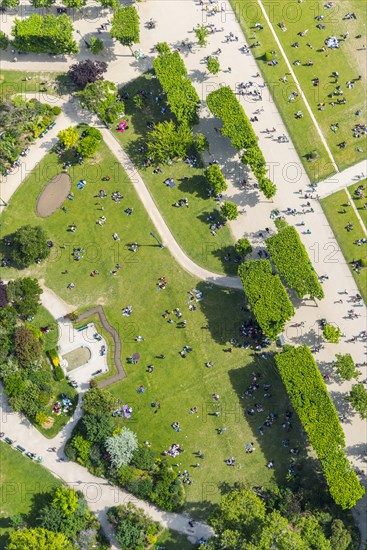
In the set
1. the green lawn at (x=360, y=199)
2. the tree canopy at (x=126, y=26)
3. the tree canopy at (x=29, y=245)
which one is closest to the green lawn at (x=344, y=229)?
the green lawn at (x=360, y=199)

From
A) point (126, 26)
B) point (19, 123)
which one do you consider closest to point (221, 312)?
point (19, 123)

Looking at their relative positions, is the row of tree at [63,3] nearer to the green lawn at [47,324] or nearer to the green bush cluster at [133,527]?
the green lawn at [47,324]

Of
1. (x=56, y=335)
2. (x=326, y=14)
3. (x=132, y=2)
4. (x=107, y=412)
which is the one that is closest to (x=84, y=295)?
(x=56, y=335)

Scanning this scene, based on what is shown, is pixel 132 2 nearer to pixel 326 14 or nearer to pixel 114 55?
pixel 114 55

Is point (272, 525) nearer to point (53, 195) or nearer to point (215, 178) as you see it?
point (215, 178)

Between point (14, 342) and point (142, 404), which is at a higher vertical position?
point (14, 342)

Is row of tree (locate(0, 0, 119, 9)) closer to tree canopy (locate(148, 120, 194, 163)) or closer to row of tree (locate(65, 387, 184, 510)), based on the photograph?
tree canopy (locate(148, 120, 194, 163))

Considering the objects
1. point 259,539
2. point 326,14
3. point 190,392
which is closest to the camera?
point 259,539
